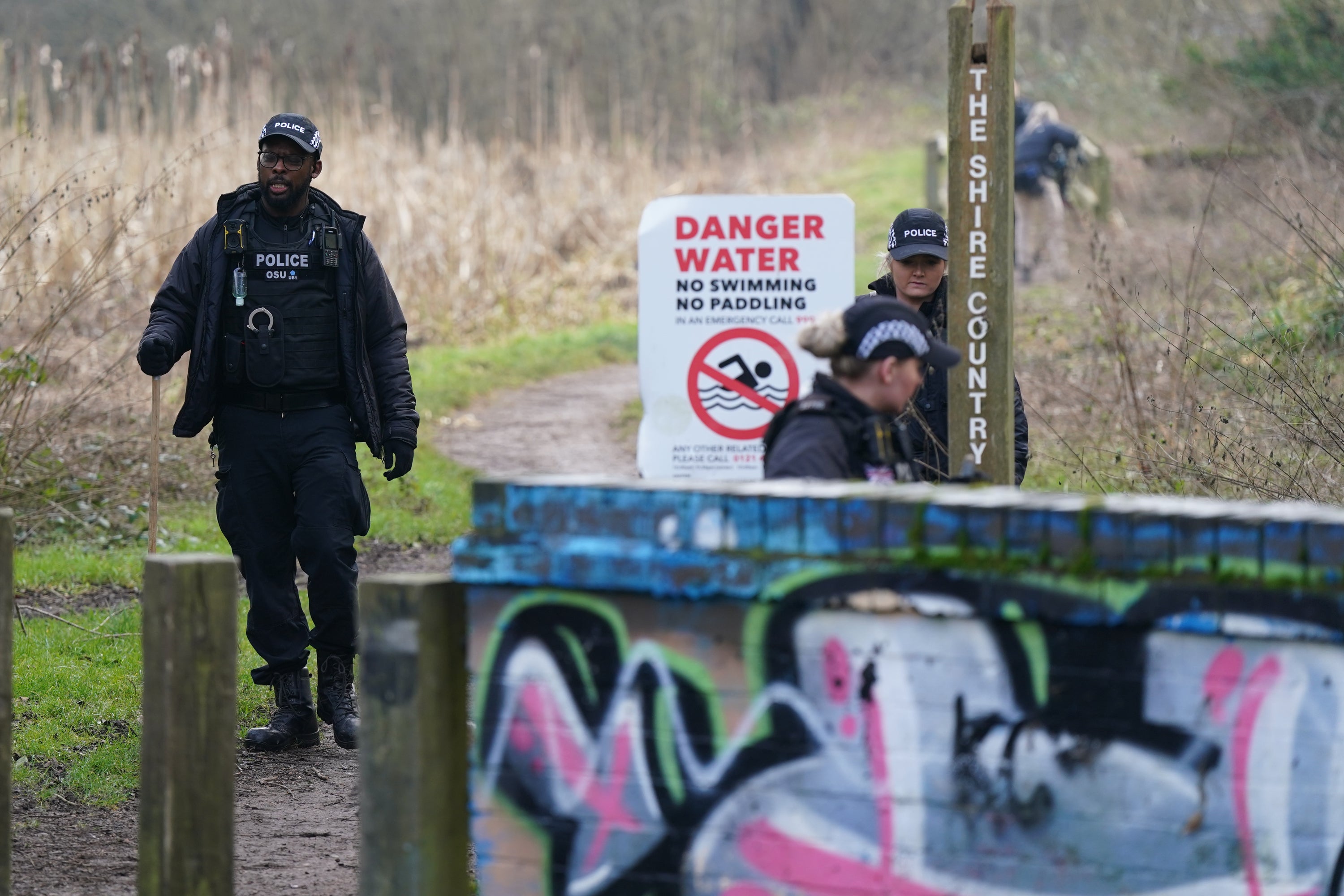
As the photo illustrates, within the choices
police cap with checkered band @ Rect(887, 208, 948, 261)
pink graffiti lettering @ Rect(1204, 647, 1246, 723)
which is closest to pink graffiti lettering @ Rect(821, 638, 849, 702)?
pink graffiti lettering @ Rect(1204, 647, 1246, 723)

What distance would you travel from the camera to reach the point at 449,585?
137 inches

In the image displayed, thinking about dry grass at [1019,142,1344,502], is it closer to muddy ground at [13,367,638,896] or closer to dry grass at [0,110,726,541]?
muddy ground at [13,367,638,896]

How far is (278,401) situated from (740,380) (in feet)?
5.48

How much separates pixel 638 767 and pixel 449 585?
56cm

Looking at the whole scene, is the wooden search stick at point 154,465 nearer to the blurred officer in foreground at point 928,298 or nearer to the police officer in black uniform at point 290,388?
the police officer in black uniform at point 290,388

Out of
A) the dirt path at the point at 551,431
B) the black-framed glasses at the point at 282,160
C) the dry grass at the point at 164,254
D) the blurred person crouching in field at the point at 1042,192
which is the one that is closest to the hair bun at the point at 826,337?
the black-framed glasses at the point at 282,160

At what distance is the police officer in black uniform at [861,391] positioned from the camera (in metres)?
3.94

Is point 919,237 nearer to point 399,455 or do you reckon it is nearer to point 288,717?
point 399,455

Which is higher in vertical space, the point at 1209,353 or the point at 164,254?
the point at 164,254

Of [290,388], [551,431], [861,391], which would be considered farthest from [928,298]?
[551,431]

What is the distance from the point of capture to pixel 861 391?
404 cm

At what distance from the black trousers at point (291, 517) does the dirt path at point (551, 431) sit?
4.67m

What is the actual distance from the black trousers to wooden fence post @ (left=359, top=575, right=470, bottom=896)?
7.75 feet

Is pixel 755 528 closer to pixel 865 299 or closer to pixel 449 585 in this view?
pixel 449 585
